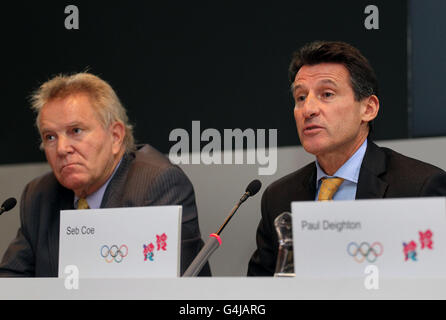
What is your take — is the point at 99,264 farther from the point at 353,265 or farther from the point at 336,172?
the point at 336,172

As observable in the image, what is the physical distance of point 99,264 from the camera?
1.50 metres

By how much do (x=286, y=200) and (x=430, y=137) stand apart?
2.25 ft

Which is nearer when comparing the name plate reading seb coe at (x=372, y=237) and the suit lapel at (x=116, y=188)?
the name plate reading seb coe at (x=372, y=237)

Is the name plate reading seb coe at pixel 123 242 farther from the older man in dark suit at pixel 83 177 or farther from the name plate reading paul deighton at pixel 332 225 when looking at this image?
the older man in dark suit at pixel 83 177

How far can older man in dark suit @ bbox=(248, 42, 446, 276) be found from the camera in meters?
2.18

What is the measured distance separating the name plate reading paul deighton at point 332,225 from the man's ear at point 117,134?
5.03ft

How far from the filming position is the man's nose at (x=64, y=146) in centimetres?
246

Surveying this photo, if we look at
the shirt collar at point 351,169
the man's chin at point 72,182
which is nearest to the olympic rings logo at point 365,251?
the shirt collar at point 351,169

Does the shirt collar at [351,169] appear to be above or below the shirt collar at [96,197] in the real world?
above

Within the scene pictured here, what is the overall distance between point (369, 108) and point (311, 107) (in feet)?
0.82

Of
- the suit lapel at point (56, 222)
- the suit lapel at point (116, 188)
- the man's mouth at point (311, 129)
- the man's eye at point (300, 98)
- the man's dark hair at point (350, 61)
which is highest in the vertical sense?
the man's dark hair at point (350, 61)

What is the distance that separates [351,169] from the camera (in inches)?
87.7

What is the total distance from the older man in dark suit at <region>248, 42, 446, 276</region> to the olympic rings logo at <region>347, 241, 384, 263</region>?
955 millimetres
